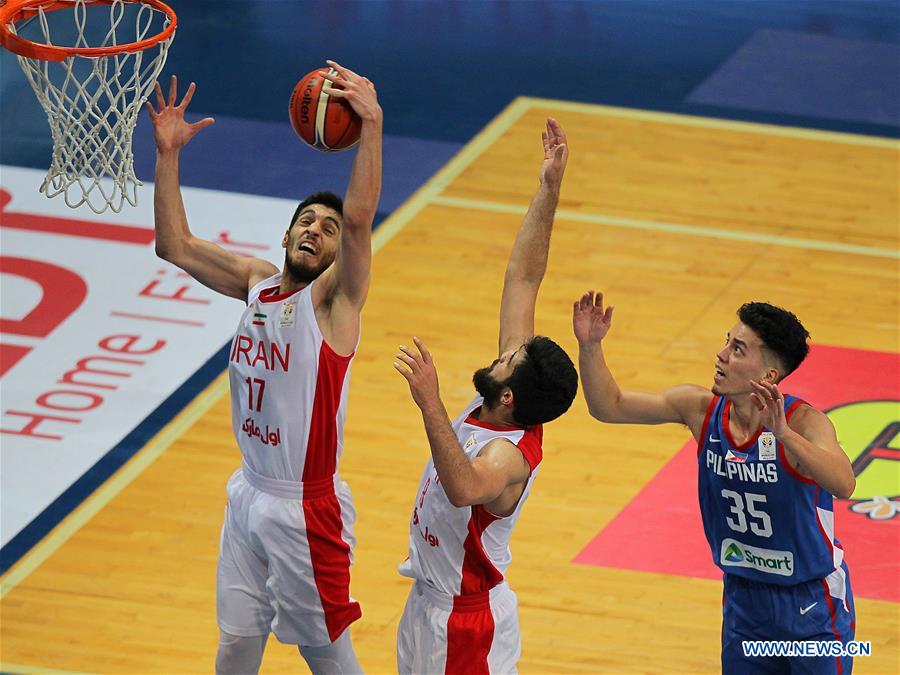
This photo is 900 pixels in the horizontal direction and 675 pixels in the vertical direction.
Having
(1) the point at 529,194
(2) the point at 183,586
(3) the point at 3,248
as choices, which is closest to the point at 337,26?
(1) the point at 529,194

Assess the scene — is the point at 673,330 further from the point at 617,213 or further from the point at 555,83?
the point at 555,83

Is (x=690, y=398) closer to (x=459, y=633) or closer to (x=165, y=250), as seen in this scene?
(x=459, y=633)

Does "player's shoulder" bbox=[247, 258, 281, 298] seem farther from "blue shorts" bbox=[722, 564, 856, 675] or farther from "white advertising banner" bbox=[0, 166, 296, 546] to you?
"white advertising banner" bbox=[0, 166, 296, 546]

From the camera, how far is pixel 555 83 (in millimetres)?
16141

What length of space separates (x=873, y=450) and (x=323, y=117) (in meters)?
4.85

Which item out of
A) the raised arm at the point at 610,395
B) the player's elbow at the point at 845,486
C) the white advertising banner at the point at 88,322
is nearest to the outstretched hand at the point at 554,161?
the raised arm at the point at 610,395

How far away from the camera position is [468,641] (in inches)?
250

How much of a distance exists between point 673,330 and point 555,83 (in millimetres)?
5172

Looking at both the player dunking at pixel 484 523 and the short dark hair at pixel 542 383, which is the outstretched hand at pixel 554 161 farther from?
the short dark hair at pixel 542 383

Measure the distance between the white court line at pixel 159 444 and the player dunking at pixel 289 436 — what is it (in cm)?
223

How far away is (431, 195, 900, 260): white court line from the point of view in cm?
1289

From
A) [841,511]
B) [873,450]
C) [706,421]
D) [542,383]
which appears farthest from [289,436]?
[873,450]

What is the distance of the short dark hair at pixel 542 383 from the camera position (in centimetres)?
607

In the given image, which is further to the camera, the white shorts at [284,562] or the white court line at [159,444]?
the white court line at [159,444]
